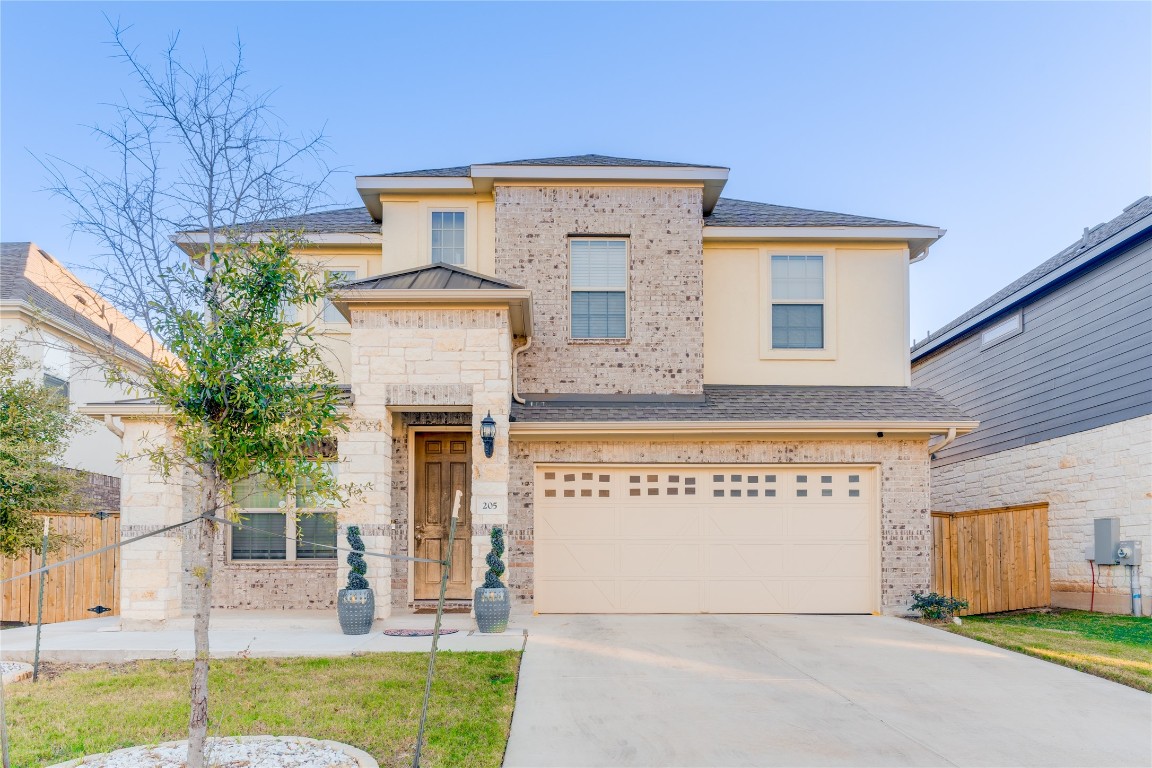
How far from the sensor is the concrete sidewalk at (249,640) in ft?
28.1

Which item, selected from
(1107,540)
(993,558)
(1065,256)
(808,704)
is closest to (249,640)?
(808,704)

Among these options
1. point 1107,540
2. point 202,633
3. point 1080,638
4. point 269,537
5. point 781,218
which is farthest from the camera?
point 781,218

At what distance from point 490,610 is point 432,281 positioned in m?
4.16

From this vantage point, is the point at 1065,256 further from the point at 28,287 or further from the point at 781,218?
the point at 28,287

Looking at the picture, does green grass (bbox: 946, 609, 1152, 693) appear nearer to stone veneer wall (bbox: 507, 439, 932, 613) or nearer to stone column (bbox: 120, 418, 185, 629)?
stone veneer wall (bbox: 507, 439, 932, 613)

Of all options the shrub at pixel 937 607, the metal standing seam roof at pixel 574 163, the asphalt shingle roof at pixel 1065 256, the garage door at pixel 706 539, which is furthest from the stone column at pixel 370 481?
the asphalt shingle roof at pixel 1065 256

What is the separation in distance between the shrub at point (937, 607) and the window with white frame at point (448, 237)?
8162mm

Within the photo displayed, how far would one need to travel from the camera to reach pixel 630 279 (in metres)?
12.1

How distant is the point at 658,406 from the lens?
11711mm

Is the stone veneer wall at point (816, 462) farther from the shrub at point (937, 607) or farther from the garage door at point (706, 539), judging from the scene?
the shrub at point (937, 607)

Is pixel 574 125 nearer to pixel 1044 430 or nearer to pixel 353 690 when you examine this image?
pixel 1044 430

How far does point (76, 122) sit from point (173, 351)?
3.20 meters

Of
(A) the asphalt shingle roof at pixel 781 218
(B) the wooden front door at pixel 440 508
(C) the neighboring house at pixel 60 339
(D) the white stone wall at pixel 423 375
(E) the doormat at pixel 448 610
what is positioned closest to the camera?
(D) the white stone wall at pixel 423 375

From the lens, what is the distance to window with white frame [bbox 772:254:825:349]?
12.7 m
